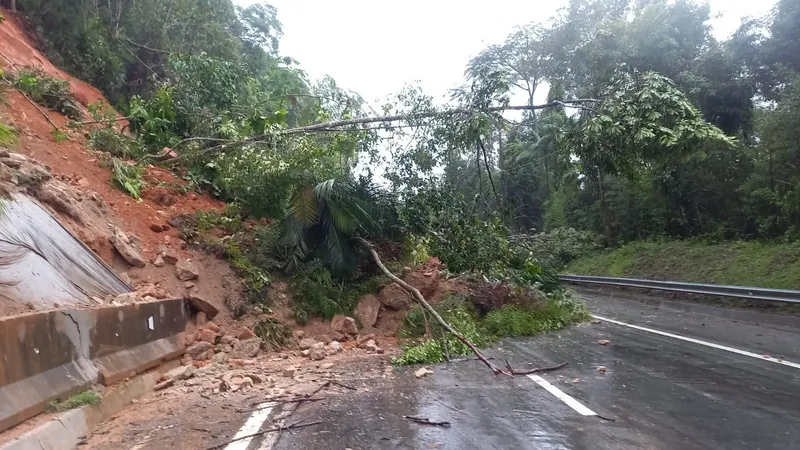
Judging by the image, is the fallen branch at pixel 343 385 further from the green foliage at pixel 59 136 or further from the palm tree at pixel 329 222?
the green foliage at pixel 59 136

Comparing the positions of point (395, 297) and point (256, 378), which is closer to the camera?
point (256, 378)

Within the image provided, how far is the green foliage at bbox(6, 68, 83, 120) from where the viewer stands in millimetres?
14539

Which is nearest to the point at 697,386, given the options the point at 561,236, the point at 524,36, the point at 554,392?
the point at 554,392

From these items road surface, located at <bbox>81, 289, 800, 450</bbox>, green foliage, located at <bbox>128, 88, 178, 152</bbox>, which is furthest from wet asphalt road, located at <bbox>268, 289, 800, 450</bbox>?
green foliage, located at <bbox>128, 88, 178, 152</bbox>

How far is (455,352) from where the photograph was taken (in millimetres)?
10547

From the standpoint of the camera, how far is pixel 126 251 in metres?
10.4

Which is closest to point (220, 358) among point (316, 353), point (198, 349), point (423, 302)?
point (198, 349)

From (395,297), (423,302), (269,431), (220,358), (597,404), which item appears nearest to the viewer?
(269,431)

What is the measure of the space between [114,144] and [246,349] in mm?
7357

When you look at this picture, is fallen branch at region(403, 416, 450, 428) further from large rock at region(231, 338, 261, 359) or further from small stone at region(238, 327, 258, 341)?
small stone at region(238, 327, 258, 341)

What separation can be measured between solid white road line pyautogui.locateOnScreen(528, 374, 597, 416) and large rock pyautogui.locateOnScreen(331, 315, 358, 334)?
4.69 metres

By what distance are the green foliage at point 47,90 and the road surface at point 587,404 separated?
450 inches

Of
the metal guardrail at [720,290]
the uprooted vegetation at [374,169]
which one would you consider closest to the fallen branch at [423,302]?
the uprooted vegetation at [374,169]

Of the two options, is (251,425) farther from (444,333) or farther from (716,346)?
(716,346)
